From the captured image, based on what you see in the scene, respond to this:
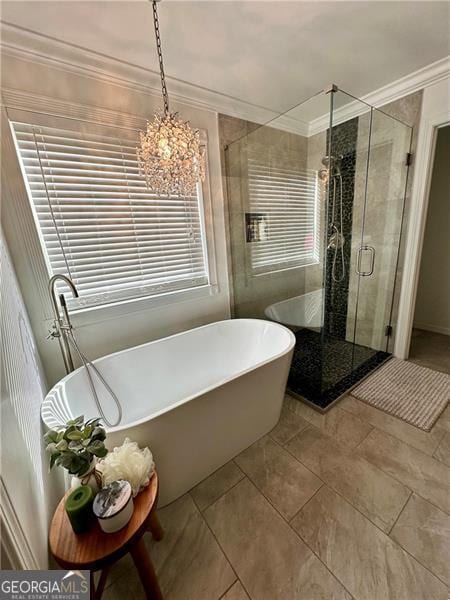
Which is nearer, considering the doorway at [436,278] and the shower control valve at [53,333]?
the shower control valve at [53,333]

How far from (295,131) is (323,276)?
62.7 inches

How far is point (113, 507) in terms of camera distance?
0.79 metres

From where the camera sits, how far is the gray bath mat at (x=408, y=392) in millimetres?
1780

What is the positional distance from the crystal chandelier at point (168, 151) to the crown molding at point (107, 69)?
0.36 meters

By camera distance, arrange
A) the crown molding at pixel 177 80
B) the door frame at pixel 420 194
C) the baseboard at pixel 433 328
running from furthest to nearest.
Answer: the baseboard at pixel 433 328, the door frame at pixel 420 194, the crown molding at pixel 177 80

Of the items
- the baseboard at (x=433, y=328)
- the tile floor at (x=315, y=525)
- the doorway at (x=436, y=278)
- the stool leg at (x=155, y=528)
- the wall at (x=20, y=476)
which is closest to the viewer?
the wall at (x=20, y=476)

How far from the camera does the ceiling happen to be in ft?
4.00

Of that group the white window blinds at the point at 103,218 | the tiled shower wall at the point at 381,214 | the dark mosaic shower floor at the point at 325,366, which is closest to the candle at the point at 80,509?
the white window blinds at the point at 103,218

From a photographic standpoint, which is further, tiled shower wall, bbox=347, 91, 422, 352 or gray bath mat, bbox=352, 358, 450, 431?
tiled shower wall, bbox=347, 91, 422, 352

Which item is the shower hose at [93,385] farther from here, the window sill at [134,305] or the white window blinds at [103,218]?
the white window blinds at [103,218]

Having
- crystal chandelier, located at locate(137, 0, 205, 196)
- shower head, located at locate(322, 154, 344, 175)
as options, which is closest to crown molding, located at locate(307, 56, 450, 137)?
shower head, located at locate(322, 154, 344, 175)

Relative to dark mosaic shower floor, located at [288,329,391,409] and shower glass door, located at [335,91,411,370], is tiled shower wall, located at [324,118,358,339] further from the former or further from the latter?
dark mosaic shower floor, located at [288,329,391,409]

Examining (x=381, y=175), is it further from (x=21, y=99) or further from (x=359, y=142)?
(x=21, y=99)

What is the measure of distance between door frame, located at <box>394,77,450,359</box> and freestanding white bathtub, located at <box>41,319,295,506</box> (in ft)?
4.60
